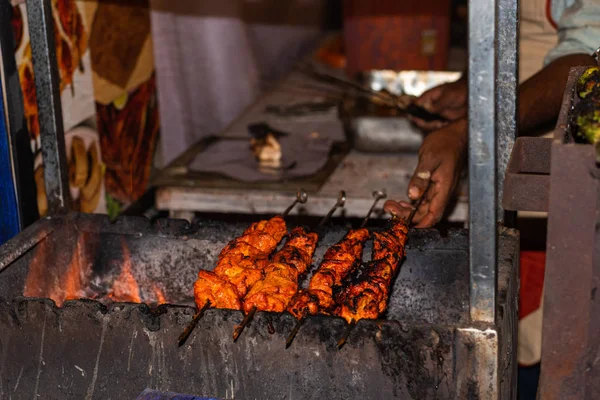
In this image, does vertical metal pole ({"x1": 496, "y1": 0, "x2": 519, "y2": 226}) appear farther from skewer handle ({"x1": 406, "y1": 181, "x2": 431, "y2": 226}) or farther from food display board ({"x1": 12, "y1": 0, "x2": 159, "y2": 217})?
food display board ({"x1": 12, "y1": 0, "x2": 159, "y2": 217})

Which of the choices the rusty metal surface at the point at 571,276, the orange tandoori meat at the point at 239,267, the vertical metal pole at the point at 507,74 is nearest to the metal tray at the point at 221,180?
the orange tandoori meat at the point at 239,267

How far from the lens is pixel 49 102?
292 cm

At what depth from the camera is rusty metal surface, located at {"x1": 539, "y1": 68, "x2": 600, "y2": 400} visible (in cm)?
186

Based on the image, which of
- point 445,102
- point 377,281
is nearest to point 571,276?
point 377,281

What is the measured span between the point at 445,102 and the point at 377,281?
1888 millimetres

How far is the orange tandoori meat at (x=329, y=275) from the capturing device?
236 cm

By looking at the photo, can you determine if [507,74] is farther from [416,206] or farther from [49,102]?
[49,102]

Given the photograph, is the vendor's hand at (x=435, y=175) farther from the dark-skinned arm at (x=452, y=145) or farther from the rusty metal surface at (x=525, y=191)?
the rusty metal surface at (x=525, y=191)

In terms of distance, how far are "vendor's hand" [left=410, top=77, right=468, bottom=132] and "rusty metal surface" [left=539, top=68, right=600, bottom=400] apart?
2006mm

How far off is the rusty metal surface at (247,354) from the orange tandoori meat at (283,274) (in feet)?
0.49

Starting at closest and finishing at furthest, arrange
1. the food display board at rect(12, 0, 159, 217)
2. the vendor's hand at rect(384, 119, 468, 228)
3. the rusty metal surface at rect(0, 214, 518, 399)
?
the rusty metal surface at rect(0, 214, 518, 399), the vendor's hand at rect(384, 119, 468, 228), the food display board at rect(12, 0, 159, 217)

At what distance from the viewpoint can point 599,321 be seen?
6.41 feet

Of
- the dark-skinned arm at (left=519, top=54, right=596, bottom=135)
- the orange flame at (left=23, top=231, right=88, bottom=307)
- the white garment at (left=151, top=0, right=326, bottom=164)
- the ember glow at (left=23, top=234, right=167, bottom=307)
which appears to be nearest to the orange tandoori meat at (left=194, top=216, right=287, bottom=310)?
the ember glow at (left=23, top=234, right=167, bottom=307)

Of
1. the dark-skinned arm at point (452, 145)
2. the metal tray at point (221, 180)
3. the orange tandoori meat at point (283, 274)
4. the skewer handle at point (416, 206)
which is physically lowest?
the metal tray at point (221, 180)
